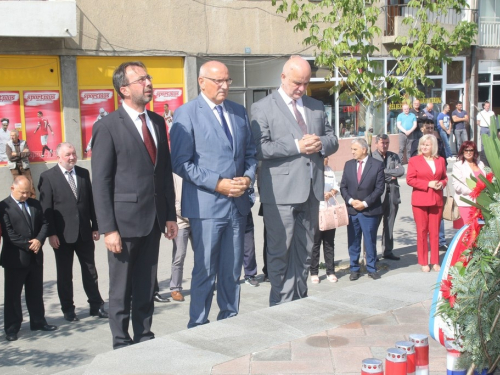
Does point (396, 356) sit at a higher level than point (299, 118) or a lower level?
lower

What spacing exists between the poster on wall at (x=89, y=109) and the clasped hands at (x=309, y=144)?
11.9 meters

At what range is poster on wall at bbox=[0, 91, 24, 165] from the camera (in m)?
15.5

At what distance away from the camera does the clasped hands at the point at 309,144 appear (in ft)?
18.7

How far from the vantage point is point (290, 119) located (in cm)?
593

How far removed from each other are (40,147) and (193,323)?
38.6 ft

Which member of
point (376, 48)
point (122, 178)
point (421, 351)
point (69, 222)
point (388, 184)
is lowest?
point (421, 351)

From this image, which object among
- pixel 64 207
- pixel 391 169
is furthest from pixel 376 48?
pixel 64 207

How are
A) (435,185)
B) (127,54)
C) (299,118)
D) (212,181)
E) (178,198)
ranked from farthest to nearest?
(127,54) → (435,185) → (178,198) → (299,118) → (212,181)

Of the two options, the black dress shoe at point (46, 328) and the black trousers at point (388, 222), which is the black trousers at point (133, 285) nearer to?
the black dress shoe at point (46, 328)

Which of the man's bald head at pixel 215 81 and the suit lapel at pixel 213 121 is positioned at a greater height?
the man's bald head at pixel 215 81

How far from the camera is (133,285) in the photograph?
209 inches

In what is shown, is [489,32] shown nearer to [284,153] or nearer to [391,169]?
[391,169]

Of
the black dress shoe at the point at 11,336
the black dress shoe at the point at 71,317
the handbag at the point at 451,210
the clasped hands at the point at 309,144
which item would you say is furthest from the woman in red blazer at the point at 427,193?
the black dress shoe at the point at 11,336

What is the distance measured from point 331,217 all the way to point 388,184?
5.03ft
